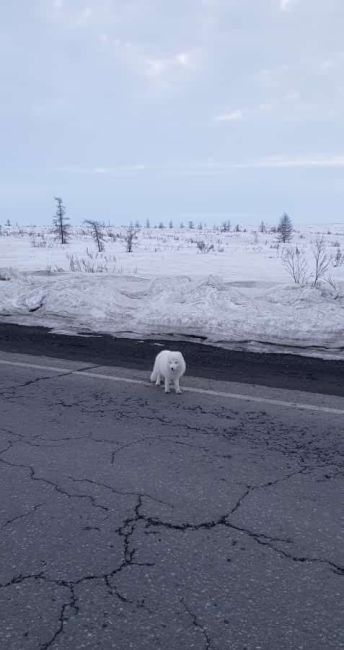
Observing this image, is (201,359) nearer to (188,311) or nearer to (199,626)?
(188,311)

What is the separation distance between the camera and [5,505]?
3.63 meters

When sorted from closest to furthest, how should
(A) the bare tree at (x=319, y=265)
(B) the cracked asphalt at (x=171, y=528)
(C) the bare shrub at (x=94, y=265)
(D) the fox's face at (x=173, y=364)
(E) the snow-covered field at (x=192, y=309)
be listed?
(B) the cracked asphalt at (x=171, y=528) < (D) the fox's face at (x=173, y=364) < (E) the snow-covered field at (x=192, y=309) < (A) the bare tree at (x=319, y=265) < (C) the bare shrub at (x=94, y=265)

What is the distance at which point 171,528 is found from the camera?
131 inches

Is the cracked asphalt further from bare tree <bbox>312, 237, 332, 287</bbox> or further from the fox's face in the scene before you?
bare tree <bbox>312, 237, 332, 287</bbox>

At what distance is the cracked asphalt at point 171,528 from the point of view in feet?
8.34

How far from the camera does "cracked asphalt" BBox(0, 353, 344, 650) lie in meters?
2.54

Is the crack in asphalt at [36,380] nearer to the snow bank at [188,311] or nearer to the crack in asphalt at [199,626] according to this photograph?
the snow bank at [188,311]

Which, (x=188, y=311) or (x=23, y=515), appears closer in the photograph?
(x=23, y=515)

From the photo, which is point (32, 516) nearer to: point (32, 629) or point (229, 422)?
point (32, 629)

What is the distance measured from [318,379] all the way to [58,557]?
4542 millimetres

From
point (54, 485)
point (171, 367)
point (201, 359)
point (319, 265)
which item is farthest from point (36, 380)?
point (319, 265)

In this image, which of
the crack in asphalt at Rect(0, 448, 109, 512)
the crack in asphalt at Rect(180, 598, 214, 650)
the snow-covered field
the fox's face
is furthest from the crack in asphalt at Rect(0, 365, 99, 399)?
the crack in asphalt at Rect(180, 598, 214, 650)

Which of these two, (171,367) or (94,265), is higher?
(94,265)

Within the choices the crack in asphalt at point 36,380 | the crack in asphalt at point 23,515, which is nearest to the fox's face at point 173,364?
the crack in asphalt at point 36,380
